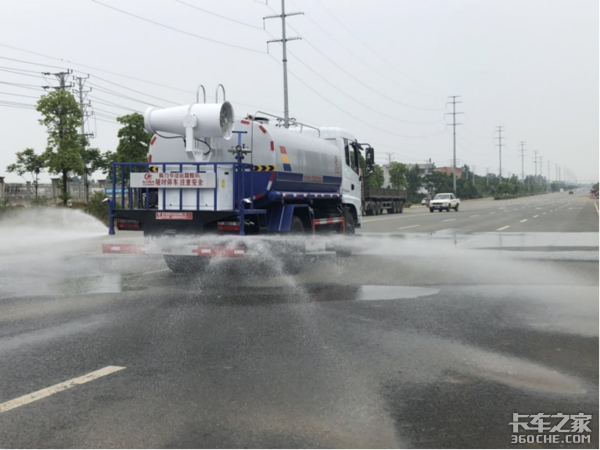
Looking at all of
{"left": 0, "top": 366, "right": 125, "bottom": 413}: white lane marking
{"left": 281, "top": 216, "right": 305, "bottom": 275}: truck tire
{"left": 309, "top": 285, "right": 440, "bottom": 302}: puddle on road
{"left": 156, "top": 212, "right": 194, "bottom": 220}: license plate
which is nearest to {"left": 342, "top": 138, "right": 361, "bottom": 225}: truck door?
{"left": 281, "top": 216, "right": 305, "bottom": 275}: truck tire

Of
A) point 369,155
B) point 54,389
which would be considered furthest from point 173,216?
point 369,155

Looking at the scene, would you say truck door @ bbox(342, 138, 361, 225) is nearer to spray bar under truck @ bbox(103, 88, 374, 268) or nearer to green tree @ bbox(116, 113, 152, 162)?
spray bar under truck @ bbox(103, 88, 374, 268)

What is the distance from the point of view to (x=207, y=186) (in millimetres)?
10172

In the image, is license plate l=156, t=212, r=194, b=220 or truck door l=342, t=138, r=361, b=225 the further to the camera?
truck door l=342, t=138, r=361, b=225

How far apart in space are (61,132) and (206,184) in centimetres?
2797

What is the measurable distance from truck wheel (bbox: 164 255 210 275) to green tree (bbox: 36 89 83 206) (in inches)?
989

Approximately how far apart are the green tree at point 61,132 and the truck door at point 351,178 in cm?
2379

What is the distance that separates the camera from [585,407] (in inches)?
156

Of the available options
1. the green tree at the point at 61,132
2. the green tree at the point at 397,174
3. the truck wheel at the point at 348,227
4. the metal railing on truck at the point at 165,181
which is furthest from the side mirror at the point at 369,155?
the green tree at the point at 397,174

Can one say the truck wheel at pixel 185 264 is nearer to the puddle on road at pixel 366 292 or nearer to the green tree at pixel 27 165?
the puddle on road at pixel 366 292

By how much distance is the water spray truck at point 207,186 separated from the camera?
10195 mm

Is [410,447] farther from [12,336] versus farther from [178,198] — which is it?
[178,198]

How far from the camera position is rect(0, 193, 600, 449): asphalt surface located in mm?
3629

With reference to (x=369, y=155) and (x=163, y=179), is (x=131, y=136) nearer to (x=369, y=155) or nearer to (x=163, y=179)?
(x=369, y=155)
